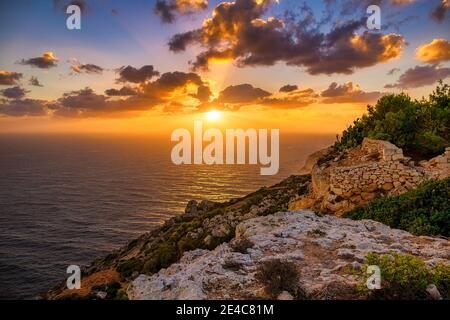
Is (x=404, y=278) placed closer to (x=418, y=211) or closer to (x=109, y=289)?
(x=418, y=211)

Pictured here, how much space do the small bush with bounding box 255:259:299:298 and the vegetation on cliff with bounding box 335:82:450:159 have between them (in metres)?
16.3

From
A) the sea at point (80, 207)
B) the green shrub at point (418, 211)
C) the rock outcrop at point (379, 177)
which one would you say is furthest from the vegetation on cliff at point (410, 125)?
the sea at point (80, 207)

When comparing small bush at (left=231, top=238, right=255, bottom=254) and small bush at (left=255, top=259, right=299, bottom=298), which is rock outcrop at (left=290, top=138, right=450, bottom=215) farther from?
small bush at (left=255, top=259, right=299, bottom=298)

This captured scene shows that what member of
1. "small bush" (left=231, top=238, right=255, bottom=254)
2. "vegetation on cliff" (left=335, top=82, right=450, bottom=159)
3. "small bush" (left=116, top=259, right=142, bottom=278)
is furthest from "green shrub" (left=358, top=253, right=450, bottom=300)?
"small bush" (left=116, top=259, right=142, bottom=278)

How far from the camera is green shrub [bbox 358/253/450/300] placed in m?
7.30

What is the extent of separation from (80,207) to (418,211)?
99.1 m

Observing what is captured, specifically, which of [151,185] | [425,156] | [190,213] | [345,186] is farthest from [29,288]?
[151,185]

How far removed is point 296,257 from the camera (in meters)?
9.34

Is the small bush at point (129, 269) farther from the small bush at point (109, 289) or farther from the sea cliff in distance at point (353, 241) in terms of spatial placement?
the sea cliff in distance at point (353, 241)

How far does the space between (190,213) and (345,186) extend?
40263 millimetres

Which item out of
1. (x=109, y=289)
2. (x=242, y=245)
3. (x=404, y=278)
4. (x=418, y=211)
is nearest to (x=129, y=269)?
(x=109, y=289)

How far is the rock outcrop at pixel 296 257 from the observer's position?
7.64 m

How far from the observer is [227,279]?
8062mm

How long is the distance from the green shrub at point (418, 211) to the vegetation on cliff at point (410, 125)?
736cm
